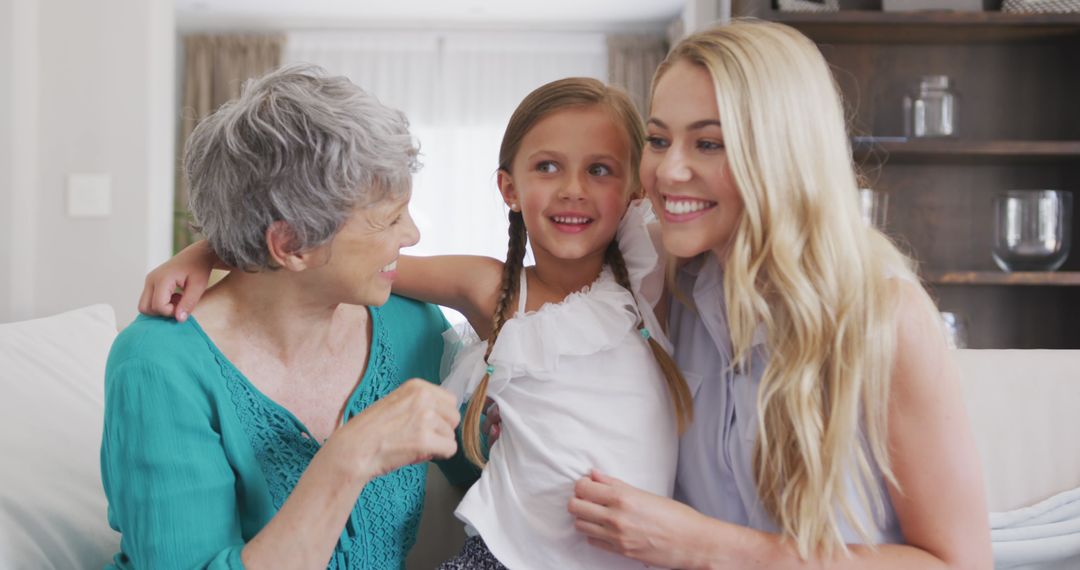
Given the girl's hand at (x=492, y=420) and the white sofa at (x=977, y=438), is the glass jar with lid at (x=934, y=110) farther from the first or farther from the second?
the girl's hand at (x=492, y=420)

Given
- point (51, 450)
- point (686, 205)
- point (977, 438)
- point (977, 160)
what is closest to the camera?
point (686, 205)

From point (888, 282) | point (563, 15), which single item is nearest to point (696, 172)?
point (888, 282)

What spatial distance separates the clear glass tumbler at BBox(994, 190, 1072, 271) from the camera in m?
2.89

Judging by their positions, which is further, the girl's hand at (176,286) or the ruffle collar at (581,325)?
the ruffle collar at (581,325)

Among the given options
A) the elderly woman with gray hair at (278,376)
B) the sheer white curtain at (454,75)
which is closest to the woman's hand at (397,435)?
the elderly woman with gray hair at (278,376)

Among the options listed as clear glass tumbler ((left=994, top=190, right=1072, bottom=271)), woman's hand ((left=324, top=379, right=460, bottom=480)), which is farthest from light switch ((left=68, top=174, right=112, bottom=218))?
clear glass tumbler ((left=994, top=190, right=1072, bottom=271))

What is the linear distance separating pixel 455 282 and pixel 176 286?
1.37 feet

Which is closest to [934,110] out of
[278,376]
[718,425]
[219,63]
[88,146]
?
[718,425]

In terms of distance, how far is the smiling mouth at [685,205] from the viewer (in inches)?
49.2

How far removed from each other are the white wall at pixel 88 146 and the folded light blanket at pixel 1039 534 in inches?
97.0

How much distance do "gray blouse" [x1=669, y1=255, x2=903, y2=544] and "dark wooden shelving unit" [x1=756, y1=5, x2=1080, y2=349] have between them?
193cm

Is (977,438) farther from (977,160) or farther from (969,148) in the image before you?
(977,160)

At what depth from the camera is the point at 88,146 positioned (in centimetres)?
293

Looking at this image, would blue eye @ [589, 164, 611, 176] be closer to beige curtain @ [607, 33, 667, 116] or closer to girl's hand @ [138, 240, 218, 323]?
girl's hand @ [138, 240, 218, 323]
